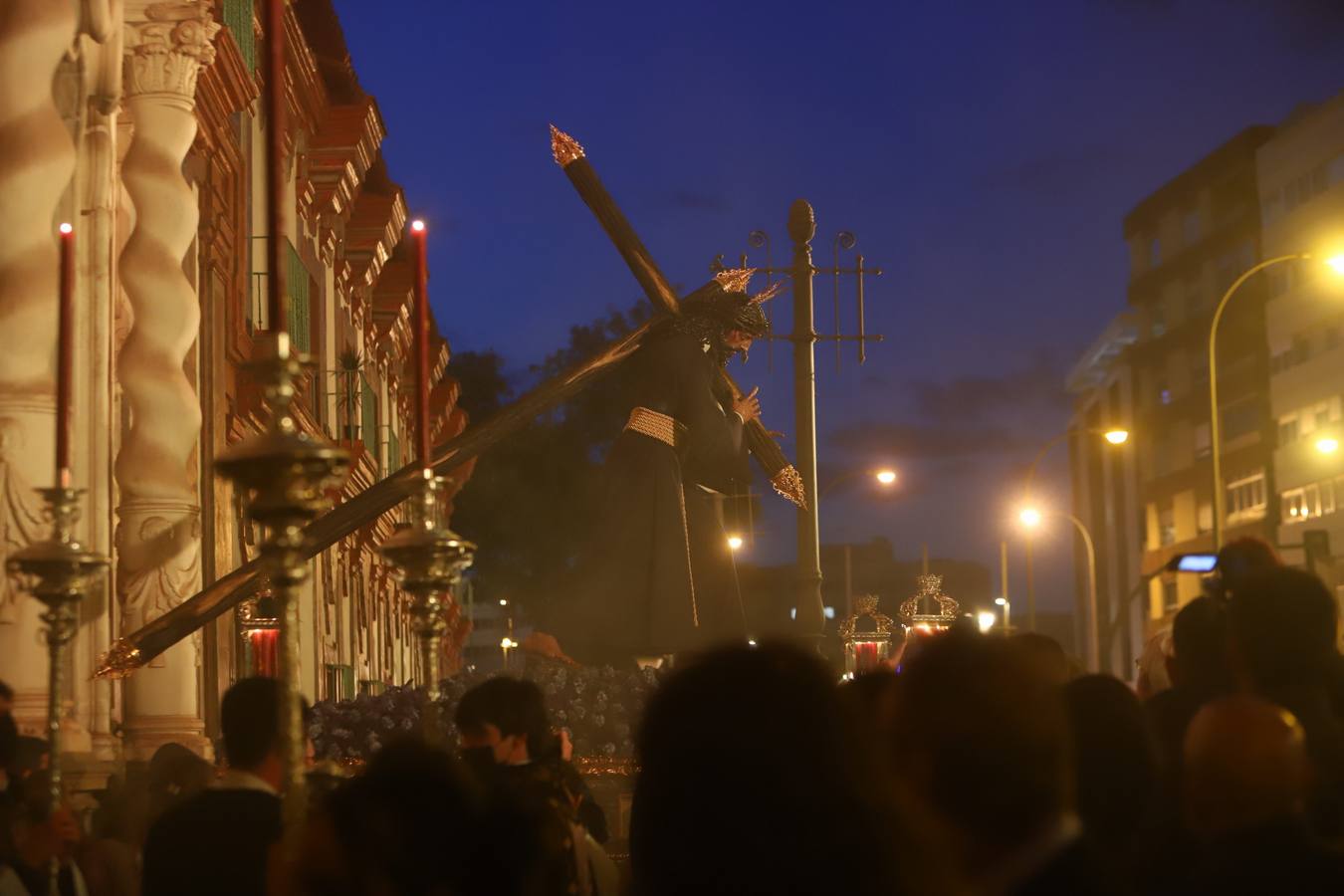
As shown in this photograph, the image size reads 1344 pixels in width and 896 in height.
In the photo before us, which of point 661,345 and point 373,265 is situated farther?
point 373,265

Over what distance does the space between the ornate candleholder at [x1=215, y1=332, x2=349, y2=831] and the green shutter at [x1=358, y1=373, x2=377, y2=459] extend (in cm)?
2921

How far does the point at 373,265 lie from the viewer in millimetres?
36406

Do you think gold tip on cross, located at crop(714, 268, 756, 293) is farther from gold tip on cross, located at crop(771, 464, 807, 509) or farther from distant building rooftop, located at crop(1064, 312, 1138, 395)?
distant building rooftop, located at crop(1064, 312, 1138, 395)

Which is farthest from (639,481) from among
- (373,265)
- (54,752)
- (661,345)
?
(373,265)

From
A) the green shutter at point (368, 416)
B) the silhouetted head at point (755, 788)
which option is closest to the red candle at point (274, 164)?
the silhouetted head at point (755, 788)

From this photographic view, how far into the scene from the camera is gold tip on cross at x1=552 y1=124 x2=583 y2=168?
14836 millimetres

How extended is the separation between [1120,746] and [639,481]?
929 cm

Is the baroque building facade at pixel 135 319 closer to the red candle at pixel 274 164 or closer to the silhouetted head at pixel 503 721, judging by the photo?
the red candle at pixel 274 164

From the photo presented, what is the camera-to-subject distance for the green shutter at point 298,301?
26344mm

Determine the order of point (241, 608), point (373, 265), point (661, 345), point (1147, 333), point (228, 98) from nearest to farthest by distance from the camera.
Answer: point (661, 345), point (228, 98), point (241, 608), point (373, 265), point (1147, 333)

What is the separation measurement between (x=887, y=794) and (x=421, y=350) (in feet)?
13.9

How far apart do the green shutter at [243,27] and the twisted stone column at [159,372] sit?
19.2 feet

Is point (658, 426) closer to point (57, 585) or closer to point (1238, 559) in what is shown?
point (1238, 559)

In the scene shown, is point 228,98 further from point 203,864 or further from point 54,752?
point 203,864
